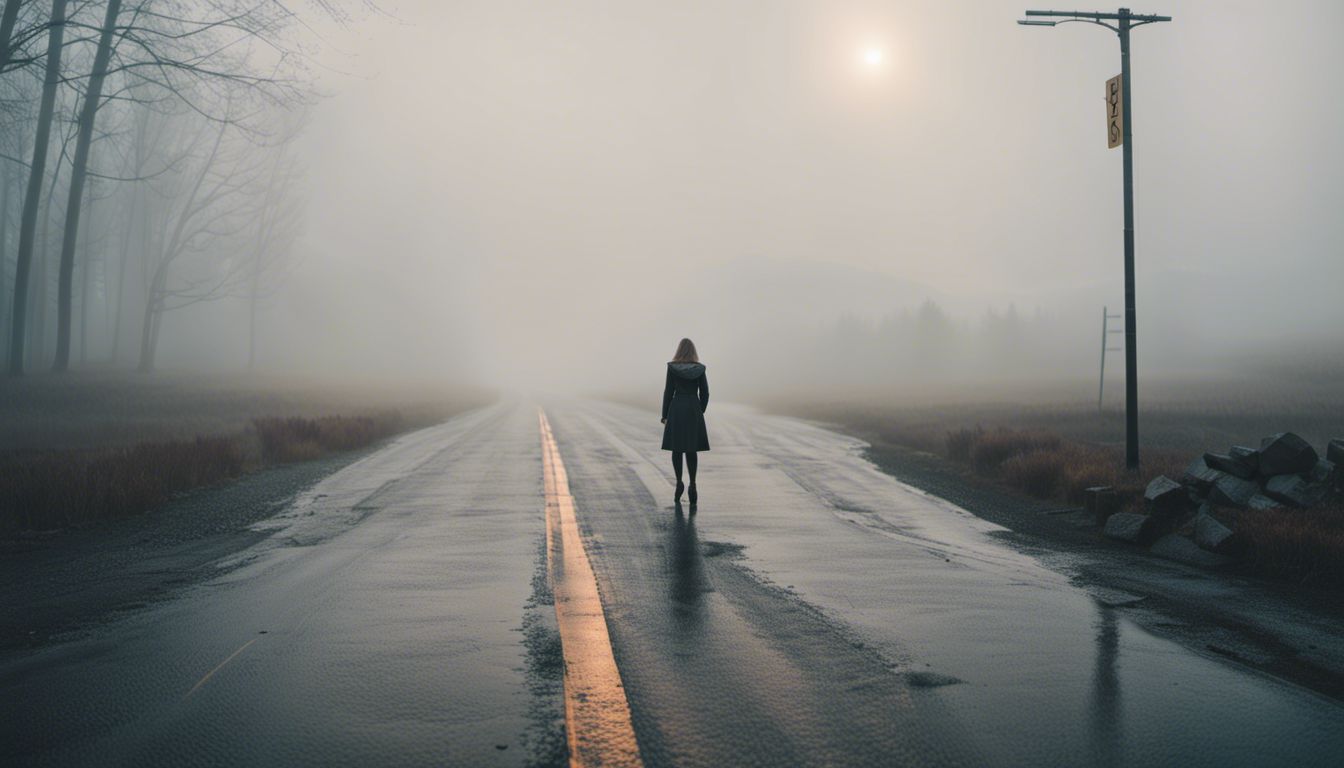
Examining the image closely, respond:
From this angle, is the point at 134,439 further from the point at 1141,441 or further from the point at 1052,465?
the point at 1141,441

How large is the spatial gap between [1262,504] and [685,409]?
648cm

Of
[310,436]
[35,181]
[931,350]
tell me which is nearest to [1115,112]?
[310,436]

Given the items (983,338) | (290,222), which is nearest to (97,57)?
(290,222)

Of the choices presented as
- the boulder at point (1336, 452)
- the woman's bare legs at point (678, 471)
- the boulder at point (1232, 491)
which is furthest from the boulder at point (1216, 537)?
the woman's bare legs at point (678, 471)

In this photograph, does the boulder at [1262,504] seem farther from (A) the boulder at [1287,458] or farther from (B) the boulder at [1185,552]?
(B) the boulder at [1185,552]

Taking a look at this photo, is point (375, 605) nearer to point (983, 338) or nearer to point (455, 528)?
point (455, 528)

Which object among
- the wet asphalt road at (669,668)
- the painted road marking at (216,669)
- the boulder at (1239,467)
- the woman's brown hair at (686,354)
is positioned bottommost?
the painted road marking at (216,669)

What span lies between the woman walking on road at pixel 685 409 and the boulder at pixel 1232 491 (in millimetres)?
5788

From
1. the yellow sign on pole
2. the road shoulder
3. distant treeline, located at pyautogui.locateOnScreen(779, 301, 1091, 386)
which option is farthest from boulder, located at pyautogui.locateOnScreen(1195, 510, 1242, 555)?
distant treeline, located at pyautogui.locateOnScreen(779, 301, 1091, 386)

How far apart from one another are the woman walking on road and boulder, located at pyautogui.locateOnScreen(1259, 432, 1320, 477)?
629 cm

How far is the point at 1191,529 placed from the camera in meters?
8.15

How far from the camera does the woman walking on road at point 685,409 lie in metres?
10.9

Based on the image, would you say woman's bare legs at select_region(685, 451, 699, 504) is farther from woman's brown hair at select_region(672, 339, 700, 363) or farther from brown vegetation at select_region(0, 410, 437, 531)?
brown vegetation at select_region(0, 410, 437, 531)

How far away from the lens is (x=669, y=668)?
4.04 meters
